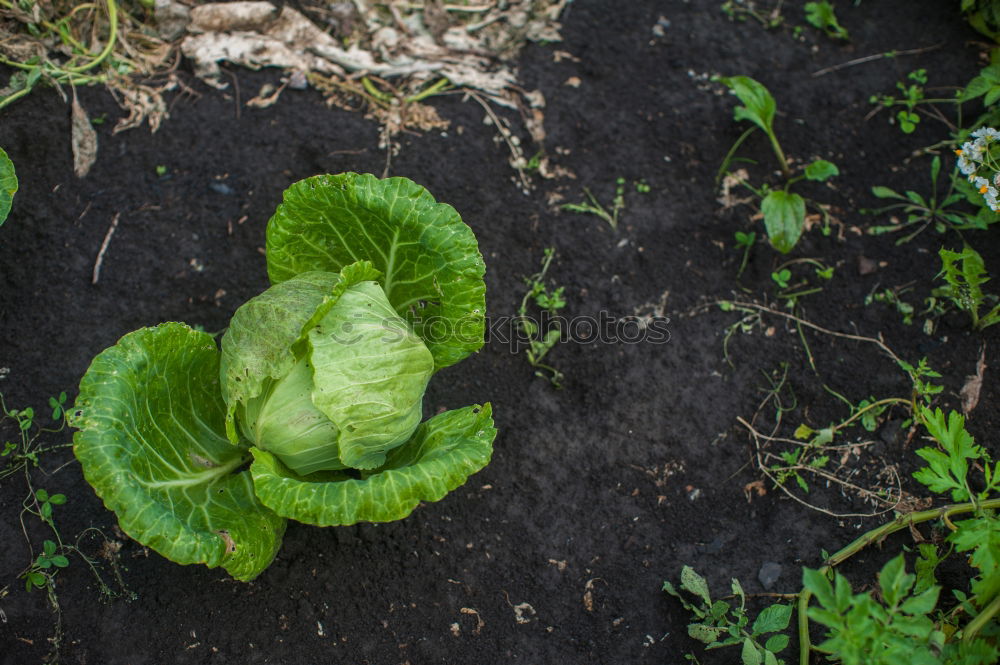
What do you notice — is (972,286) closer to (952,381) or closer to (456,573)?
(952,381)

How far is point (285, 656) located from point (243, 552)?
Answer: 537 mm

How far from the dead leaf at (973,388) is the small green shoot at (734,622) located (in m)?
1.36

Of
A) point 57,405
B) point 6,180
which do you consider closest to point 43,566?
point 57,405

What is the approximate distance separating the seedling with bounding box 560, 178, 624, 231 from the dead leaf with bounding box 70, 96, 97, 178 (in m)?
2.38

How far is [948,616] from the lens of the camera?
112 inches

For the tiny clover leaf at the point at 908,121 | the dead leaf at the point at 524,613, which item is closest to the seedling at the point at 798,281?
the tiny clover leaf at the point at 908,121

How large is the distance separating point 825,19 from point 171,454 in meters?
4.30

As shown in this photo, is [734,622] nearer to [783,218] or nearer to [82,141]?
[783,218]

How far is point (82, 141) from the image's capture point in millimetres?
3762

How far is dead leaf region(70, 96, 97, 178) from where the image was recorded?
12.2 ft

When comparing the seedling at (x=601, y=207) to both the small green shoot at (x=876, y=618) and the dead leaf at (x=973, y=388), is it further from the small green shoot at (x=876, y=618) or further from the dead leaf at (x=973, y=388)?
the small green shoot at (x=876, y=618)

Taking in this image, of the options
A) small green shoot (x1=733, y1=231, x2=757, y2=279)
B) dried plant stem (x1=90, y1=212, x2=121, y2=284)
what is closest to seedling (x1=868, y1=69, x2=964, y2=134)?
small green shoot (x1=733, y1=231, x2=757, y2=279)

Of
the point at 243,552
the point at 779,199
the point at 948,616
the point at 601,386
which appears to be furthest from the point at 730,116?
the point at 243,552

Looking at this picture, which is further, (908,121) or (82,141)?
(908,121)
